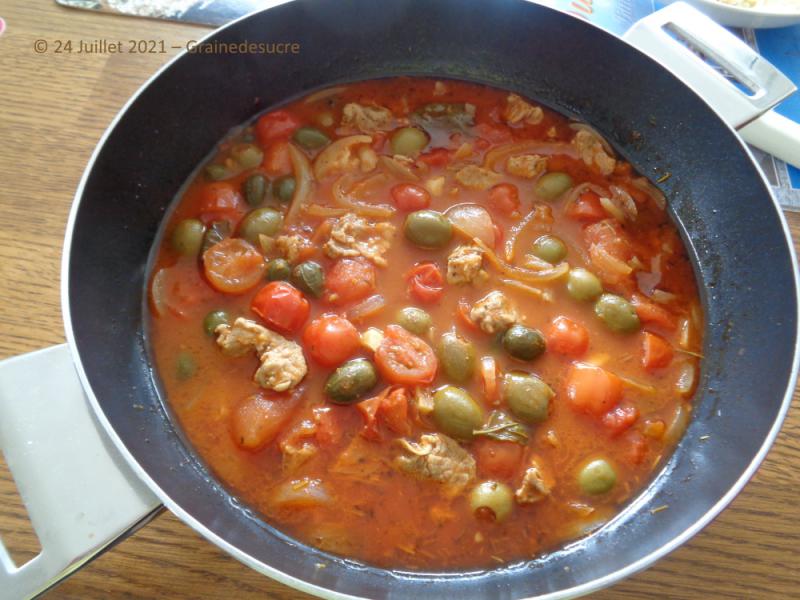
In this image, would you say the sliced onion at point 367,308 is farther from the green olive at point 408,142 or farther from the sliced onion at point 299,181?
the green olive at point 408,142

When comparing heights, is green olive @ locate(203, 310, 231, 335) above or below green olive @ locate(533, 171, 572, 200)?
below

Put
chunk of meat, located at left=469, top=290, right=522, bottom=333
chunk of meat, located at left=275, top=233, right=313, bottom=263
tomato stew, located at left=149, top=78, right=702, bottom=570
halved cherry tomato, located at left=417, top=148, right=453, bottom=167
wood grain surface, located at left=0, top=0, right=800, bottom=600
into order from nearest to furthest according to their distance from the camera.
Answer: wood grain surface, located at left=0, top=0, right=800, bottom=600 < tomato stew, located at left=149, top=78, right=702, bottom=570 < chunk of meat, located at left=469, top=290, right=522, bottom=333 < chunk of meat, located at left=275, top=233, right=313, bottom=263 < halved cherry tomato, located at left=417, top=148, right=453, bottom=167

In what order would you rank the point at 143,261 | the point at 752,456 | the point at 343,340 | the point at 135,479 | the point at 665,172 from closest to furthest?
the point at 135,479, the point at 752,456, the point at 343,340, the point at 143,261, the point at 665,172

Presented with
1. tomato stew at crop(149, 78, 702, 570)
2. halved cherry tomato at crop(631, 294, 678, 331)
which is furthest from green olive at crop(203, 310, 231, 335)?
halved cherry tomato at crop(631, 294, 678, 331)

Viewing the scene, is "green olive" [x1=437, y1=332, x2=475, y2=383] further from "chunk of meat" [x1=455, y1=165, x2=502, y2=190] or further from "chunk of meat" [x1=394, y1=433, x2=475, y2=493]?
"chunk of meat" [x1=455, y1=165, x2=502, y2=190]

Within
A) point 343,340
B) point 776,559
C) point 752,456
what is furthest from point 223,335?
point 776,559

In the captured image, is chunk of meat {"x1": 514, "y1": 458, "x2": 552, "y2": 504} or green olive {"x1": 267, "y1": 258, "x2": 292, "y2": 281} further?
green olive {"x1": 267, "y1": 258, "x2": 292, "y2": 281}

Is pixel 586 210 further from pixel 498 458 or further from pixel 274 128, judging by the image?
pixel 274 128

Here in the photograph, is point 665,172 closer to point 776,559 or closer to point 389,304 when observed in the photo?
point 389,304
